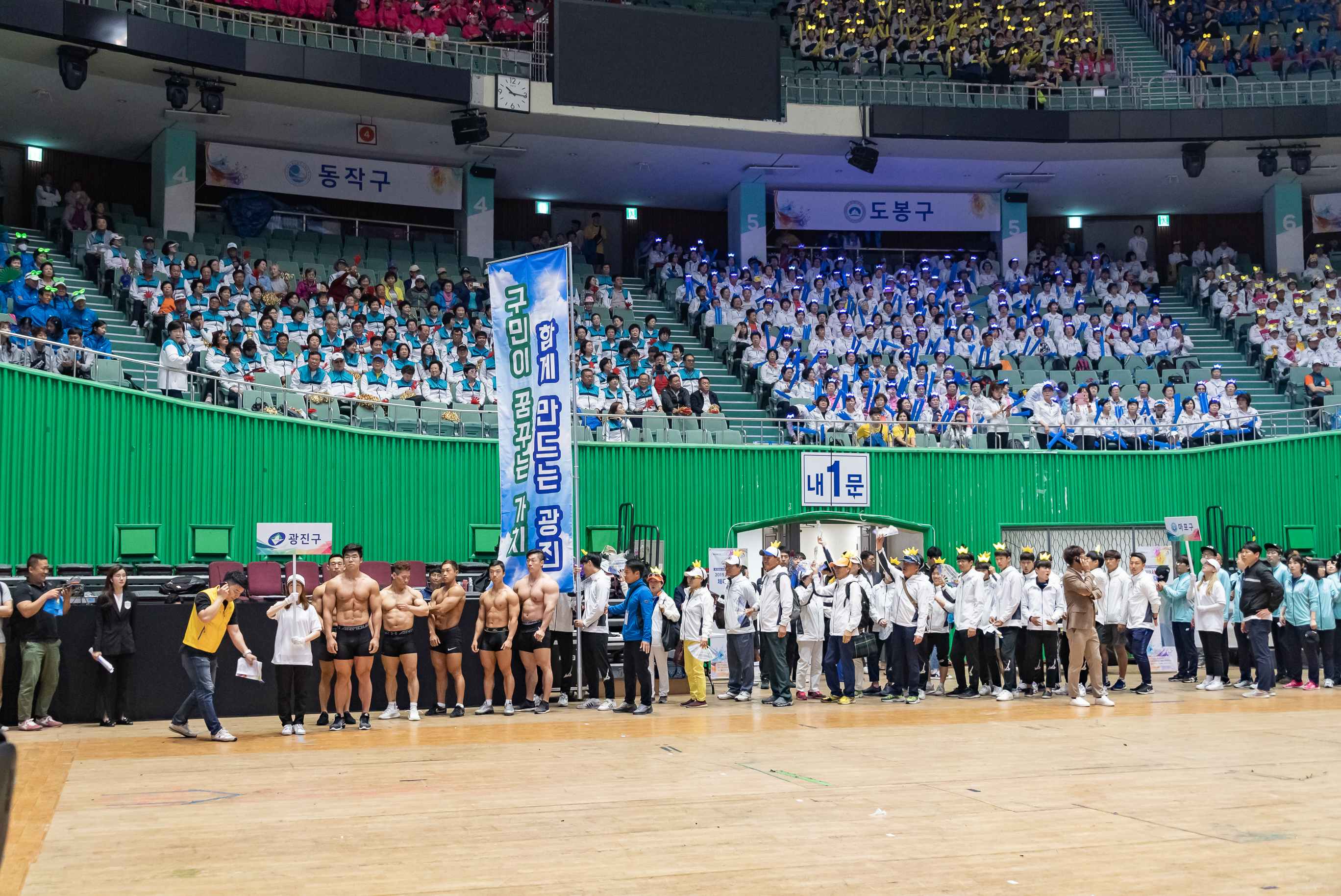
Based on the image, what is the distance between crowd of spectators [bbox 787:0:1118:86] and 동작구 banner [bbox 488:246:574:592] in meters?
15.1

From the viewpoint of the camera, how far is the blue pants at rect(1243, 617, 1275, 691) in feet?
51.1

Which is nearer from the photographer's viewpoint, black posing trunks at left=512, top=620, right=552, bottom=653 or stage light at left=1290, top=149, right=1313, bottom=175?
black posing trunks at left=512, top=620, right=552, bottom=653

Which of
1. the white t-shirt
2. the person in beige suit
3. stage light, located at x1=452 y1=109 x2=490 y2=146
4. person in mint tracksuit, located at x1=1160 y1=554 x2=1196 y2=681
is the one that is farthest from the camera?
stage light, located at x1=452 y1=109 x2=490 y2=146

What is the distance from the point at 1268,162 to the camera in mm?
27625

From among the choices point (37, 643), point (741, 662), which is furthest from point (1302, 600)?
point (37, 643)

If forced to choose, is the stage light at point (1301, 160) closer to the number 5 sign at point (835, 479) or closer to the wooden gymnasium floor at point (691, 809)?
the number 5 sign at point (835, 479)

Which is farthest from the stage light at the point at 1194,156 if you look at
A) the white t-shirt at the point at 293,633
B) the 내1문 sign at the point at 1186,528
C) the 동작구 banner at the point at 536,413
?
the white t-shirt at the point at 293,633

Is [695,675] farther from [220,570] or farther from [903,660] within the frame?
[220,570]

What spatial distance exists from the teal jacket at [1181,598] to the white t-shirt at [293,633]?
448 inches

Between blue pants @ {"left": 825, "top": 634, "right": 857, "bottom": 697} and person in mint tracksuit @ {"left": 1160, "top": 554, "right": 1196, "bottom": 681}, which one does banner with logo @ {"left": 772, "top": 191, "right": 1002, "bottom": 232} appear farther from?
blue pants @ {"left": 825, "top": 634, "right": 857, "bottom": 697}

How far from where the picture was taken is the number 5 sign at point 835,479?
2208cm

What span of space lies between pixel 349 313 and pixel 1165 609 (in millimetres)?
14169

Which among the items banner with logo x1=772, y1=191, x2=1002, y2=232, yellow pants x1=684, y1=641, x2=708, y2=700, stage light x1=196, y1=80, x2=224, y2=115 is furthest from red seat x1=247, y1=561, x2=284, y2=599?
banner with logo x1=772, y1=191, x2=1002, y2=232

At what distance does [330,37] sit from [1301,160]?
2027cm
